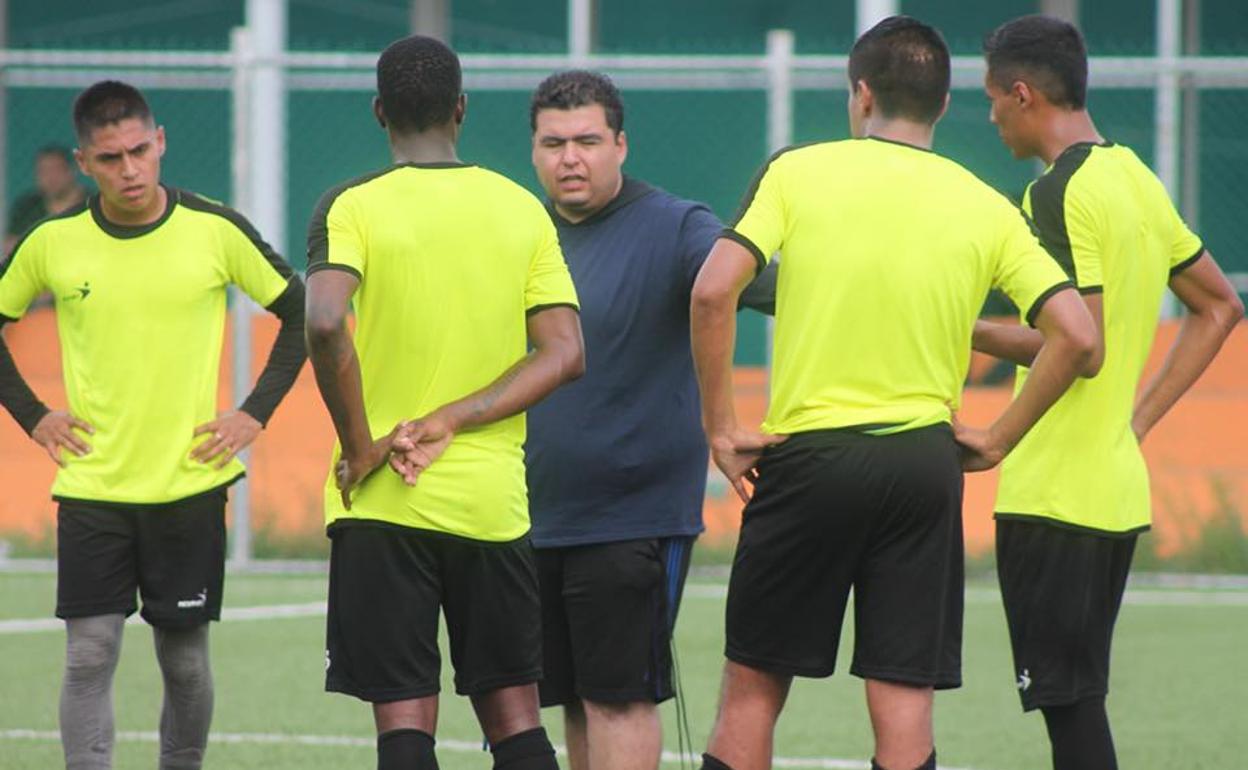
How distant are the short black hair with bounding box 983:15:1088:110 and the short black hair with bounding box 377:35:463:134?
4.69 feet

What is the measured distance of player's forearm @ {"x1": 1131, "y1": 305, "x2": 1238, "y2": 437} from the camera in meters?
6.23

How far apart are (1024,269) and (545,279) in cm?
111

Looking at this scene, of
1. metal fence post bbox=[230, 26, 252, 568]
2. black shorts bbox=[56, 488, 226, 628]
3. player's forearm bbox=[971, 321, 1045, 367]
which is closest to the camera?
player's forearm bbox=[971, 321, 1045, 367]

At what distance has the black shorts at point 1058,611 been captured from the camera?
577 centimetres

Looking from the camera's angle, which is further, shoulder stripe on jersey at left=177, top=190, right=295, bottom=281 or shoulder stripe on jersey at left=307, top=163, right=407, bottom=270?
shoulder stripe on jersey at left=177, top=190, right=295, bottom=281

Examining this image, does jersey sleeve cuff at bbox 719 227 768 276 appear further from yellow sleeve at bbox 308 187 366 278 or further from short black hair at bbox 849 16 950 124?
yellow sleeve at bbox 308 187 366 278

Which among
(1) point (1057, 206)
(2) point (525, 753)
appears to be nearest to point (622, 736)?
(2) point (525, 753)

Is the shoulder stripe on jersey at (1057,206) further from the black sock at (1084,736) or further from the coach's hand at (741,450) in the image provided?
the black sock at (1084,736)

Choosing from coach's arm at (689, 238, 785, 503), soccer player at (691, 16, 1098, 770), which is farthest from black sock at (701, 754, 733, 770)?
coach's arm at (689, 238, 785, 503)

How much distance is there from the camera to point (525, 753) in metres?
5.44

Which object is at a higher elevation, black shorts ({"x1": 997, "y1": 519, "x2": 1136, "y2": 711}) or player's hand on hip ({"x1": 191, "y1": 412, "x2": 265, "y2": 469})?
player's hand on hip ({"x1": 191, "y1": 412, "x2": 265, "y2": 469})

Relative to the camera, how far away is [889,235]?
207 inches

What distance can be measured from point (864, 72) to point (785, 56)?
735 cm

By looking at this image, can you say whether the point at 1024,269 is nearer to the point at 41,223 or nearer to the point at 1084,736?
the point at 1084,736
